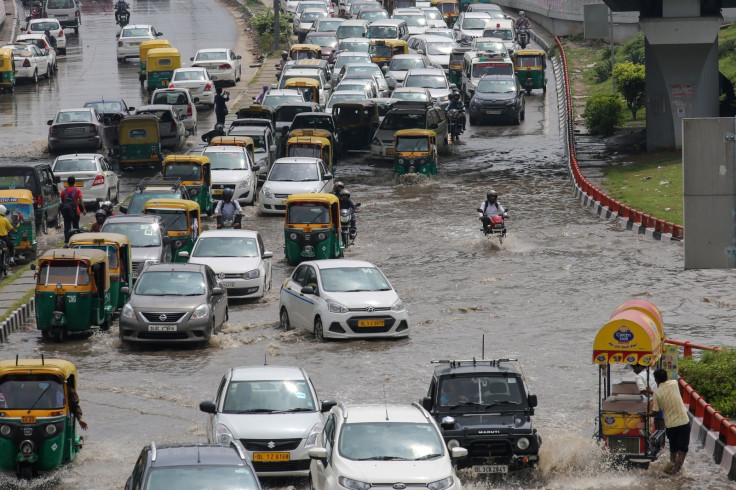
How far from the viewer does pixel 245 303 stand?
91.2 ft

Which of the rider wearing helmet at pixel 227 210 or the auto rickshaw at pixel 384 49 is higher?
the auto rickshaw at pixel 384 49

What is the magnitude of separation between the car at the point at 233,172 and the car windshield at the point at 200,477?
24.3 metres

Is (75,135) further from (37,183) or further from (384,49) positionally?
(384,49)

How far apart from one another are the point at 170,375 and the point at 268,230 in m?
13.2

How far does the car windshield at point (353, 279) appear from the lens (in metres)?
24.6

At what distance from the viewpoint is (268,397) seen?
17.1 meters

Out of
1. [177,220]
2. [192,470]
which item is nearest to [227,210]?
[177,220]

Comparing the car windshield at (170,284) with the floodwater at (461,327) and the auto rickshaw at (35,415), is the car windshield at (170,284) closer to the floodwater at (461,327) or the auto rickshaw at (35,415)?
the floodwater at (461,327)

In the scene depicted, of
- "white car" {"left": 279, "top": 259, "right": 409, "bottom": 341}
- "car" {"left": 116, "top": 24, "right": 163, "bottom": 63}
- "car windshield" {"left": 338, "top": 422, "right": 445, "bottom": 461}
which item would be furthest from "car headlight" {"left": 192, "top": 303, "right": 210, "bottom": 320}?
"car" {"left": 116, "top": 24, "right": 163, "bottom": 63}

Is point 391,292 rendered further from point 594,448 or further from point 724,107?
point 724,107

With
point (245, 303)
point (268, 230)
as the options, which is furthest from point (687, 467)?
point (268, 230)

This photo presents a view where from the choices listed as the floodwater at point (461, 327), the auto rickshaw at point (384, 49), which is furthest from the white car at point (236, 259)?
the auto rickshaw at point (384, 49)

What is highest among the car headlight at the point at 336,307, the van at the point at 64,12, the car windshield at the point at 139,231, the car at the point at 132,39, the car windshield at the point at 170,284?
the van at the point at 64,12

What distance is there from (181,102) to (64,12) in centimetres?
2922
